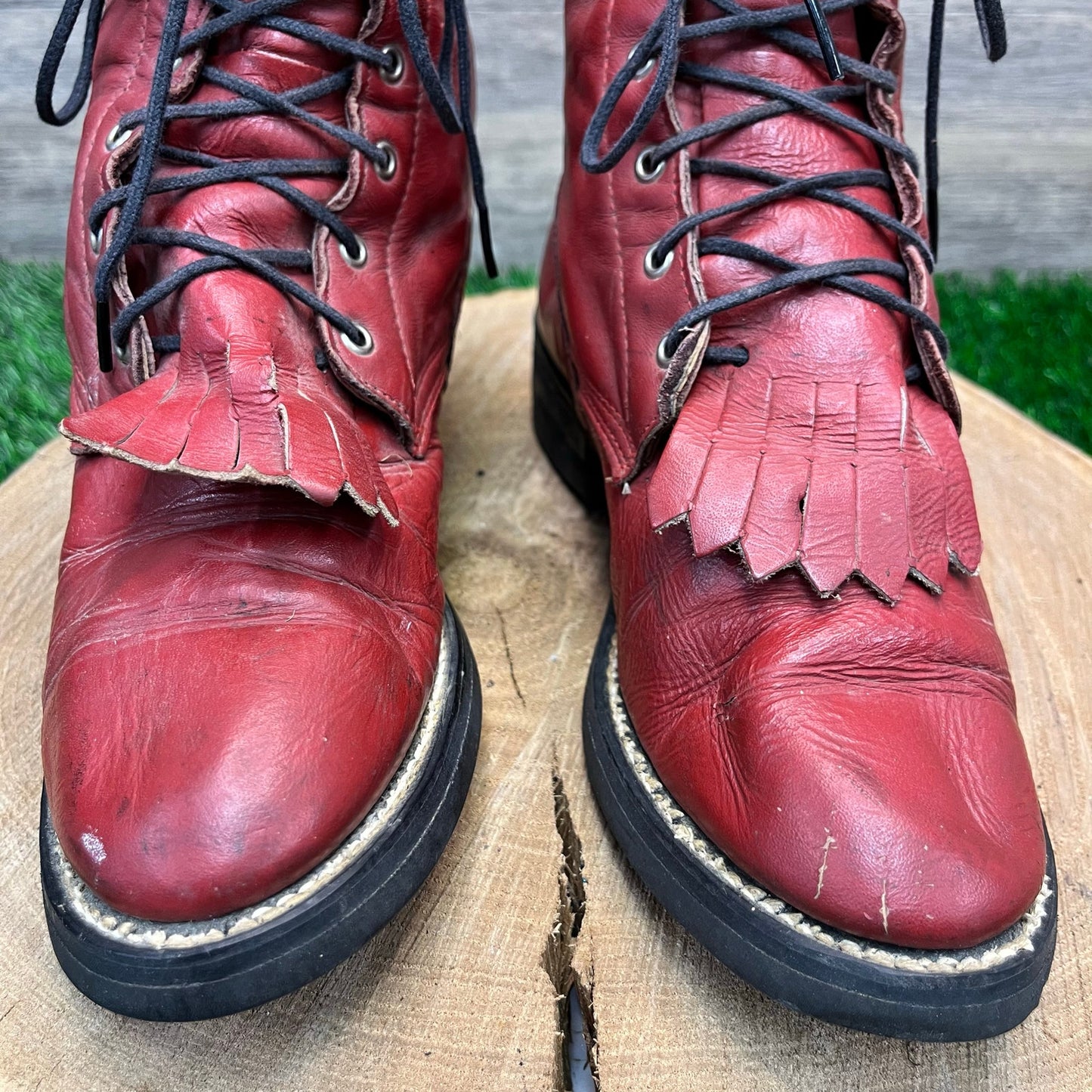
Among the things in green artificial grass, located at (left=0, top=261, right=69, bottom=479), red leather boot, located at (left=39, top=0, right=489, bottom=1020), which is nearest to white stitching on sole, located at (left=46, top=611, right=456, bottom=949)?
red leather boot, located at (left=39, top=0, right=489, bottom=1020)

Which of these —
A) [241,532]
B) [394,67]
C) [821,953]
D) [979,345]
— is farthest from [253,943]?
[979,345]

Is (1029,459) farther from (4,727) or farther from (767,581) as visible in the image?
(4,727)

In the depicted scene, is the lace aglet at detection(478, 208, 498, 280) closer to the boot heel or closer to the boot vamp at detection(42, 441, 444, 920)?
the boot heel

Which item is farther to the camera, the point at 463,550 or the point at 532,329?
the point at 532,329

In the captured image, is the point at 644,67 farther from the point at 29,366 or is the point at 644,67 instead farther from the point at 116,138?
the point at 29,366

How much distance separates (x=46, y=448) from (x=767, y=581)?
3.74ft

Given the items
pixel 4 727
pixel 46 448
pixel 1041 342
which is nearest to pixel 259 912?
pixel 4 727

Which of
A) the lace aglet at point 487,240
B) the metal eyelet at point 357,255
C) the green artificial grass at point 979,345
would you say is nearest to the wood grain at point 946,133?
the green artificial grass at point 979,345

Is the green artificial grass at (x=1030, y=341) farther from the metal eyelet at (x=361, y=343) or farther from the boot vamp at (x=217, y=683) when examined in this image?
the boot vamp at (x=217, y=683)

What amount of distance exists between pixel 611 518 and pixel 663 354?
0.21 meters

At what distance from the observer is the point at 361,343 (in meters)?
0.97

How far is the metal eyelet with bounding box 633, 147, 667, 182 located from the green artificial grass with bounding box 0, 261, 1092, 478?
1.54m

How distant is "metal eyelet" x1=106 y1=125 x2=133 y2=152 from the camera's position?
96 centimetres

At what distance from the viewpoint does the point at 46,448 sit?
1425mm
